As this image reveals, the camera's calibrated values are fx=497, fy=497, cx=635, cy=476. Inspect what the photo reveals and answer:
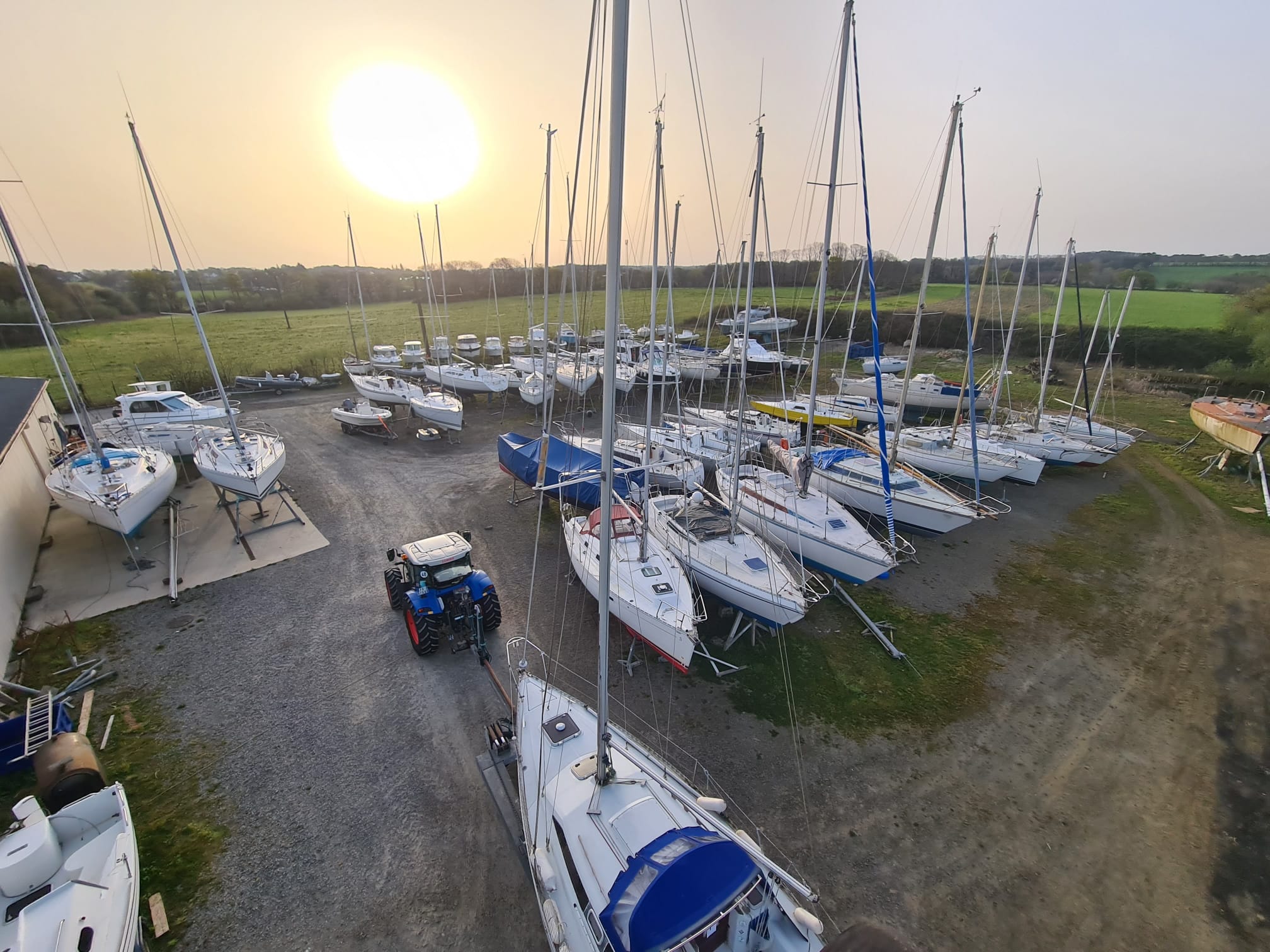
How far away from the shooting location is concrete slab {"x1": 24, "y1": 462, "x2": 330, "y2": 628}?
10656 millimetres

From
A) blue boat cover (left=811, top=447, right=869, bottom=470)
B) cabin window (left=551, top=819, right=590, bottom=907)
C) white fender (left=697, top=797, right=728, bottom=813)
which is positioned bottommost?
cabin window (left=551, top=819, right=590, bottom=907)

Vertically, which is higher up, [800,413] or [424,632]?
[800,413]

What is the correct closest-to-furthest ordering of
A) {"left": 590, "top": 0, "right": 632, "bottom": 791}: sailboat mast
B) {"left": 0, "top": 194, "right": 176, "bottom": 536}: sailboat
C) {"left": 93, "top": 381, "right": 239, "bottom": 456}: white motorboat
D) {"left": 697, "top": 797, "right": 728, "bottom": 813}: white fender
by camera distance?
1. {"left": 590, "top": 0, "right": 632, "bottom": 791}: sailboat mast
2. {"left": 697, "top": 797, "right": 728, "bottom": 813}: white fender
3. {"left": 0, "top": 194, "right": 176, "bottom": 536}: sailboat
4. {"left": 93, "top": 381, "right": 239, "bottom": 456}: white motorboat

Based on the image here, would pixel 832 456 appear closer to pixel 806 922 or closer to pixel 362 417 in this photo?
pixel 806 922

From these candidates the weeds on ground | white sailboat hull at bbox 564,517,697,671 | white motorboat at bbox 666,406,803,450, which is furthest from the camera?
white motorboat at bbox 666,406,803,450

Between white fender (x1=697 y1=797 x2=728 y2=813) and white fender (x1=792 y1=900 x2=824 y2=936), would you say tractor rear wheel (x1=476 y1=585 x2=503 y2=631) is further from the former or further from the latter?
white fender (x1=792 y1=900 x2=824 y2=936)

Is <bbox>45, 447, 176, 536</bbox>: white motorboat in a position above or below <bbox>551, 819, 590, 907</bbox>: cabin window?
above

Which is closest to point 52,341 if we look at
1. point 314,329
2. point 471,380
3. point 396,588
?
point 396,588

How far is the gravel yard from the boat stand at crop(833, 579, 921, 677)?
0.99 meters

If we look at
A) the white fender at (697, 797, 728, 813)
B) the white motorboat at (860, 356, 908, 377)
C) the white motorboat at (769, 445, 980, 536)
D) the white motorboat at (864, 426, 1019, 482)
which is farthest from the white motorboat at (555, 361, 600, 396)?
the white fender at (697, 797, 728, 813)

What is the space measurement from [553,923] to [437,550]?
20.3 ft

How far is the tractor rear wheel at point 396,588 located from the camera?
33.7 ft

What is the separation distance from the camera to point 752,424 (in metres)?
20.3

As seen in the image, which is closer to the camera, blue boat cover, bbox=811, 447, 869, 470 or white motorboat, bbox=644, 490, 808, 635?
white motorboat, bbox=644, 490, 808, 635
